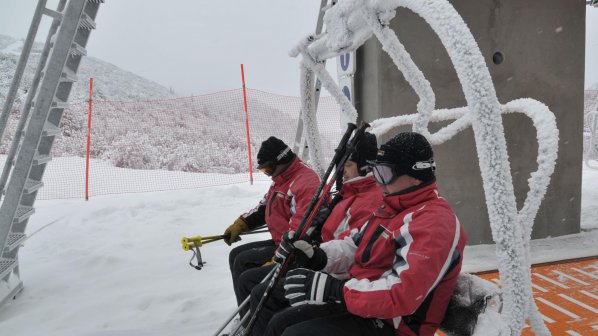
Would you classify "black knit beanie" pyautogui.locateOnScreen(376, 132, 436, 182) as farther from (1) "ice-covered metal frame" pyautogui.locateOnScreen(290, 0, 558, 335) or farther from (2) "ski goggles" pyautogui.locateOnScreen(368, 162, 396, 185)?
(1) "ice-covered metal frame" pyautogui.locateOnScreen(290, 0, 558, 335)

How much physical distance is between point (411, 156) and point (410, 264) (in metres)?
0.45

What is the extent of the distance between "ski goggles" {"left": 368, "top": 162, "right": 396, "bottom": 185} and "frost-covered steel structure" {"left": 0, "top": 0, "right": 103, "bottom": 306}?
297 centimetres

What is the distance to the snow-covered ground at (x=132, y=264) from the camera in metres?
3.46

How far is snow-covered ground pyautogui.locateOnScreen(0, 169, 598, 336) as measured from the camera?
136 inches

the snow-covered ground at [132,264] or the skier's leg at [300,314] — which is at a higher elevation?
the skier's leg at [300,314]

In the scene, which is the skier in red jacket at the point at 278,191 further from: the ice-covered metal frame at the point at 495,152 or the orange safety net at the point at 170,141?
the orange safety net at the point at 170,141

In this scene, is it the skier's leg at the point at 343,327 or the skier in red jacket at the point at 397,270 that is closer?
the skier in red jacket at the point at 397,270

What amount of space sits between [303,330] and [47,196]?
344 inches

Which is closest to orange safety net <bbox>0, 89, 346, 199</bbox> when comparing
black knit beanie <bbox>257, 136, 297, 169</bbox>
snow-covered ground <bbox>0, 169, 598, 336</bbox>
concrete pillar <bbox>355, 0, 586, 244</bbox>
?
snow-covered ground <bbox>0, 169, 598, 336</bbox>

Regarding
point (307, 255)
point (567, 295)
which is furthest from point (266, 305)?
point (567, 295)

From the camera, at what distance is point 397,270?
1684mm

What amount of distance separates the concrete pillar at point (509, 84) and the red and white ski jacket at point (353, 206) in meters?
2.42

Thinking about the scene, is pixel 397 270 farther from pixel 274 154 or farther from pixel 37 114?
pixel 37 114

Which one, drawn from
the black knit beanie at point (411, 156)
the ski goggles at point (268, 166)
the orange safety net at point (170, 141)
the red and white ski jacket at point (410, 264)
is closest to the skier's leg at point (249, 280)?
the ski goggles at point (268, 166)
